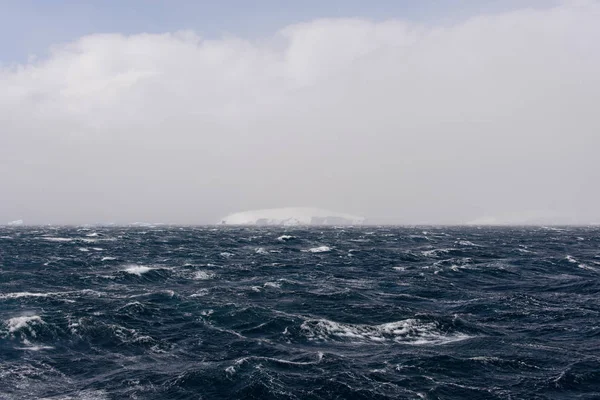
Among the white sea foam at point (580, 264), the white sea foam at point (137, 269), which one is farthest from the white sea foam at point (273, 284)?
the white sea foam at point (580, 264)

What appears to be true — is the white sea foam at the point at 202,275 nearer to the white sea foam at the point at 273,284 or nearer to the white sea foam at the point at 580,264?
the white sea foam at the point at 273,284

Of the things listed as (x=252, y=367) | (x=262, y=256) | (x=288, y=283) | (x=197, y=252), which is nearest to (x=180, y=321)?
(x=252, y=367)

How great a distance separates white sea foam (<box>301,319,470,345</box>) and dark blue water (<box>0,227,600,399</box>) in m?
0.15

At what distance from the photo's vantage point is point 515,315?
135ft

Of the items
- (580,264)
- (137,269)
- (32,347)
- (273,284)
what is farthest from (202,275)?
(580,264)

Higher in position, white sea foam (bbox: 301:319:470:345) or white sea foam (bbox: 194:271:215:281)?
white sea foam (bbox: 301:319:470:345)

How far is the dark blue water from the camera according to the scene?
82.1ft

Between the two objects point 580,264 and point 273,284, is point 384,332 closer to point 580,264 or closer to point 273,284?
point 273,284

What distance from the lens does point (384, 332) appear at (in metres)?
35.9

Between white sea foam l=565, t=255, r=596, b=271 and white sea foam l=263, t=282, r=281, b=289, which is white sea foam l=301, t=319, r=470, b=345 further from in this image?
white sea foam l=565, t=255, r=596, b=271

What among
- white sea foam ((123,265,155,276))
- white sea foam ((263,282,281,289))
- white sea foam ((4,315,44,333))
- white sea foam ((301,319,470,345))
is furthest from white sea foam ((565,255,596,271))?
white sea foam ((4,315,44,333))

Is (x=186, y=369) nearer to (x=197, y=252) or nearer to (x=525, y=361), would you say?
(x=525, y=361)

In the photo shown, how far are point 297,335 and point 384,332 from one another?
6735 millimetres

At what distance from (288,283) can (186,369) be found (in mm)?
30475
